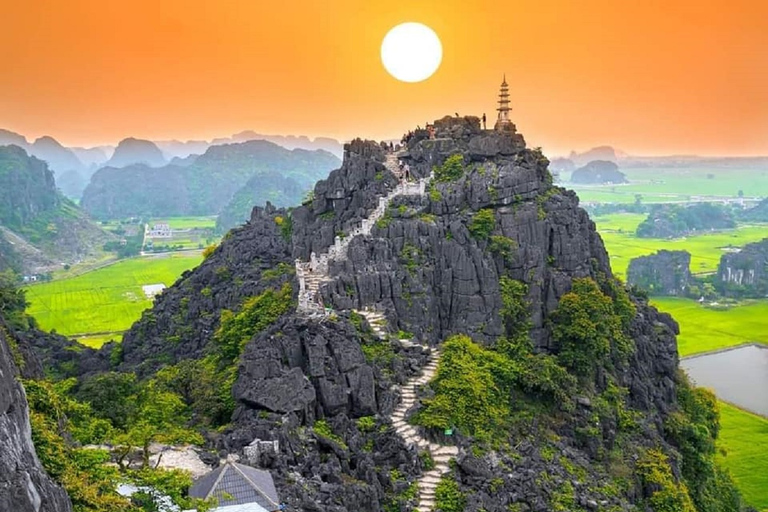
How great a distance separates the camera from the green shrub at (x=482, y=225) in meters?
38.6

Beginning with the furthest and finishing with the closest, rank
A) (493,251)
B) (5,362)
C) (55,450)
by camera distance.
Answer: (493,251)
(55,450)
(5,362)

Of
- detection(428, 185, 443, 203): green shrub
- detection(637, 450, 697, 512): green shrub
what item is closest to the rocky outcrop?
detection(428, 185, 443, 203): green shrub

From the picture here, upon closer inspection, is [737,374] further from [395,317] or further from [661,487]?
[395,317]

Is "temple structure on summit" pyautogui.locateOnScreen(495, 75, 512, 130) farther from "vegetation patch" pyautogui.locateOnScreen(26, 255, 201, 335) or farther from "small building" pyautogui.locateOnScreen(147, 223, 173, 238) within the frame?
"small building" pyautogui.locateOnScreen(147, 223, 173, 238)

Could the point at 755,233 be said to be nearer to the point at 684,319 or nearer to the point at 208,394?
the point at 684,319

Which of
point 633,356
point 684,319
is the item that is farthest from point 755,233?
point 633,356

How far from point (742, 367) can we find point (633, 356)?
38.3m

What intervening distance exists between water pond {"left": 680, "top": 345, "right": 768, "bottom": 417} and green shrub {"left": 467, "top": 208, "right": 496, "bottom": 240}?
36.0 meters

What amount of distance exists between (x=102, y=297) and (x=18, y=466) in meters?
96.6

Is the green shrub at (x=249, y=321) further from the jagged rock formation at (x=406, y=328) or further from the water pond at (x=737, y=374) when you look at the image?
the water pond at (x=737, y=374)

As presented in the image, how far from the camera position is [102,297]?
10394 centimetres

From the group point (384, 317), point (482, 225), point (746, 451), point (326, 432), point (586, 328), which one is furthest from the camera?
point (746, 451)

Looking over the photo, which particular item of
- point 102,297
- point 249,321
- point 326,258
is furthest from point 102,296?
point 326,258

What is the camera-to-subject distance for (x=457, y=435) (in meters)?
29.0
